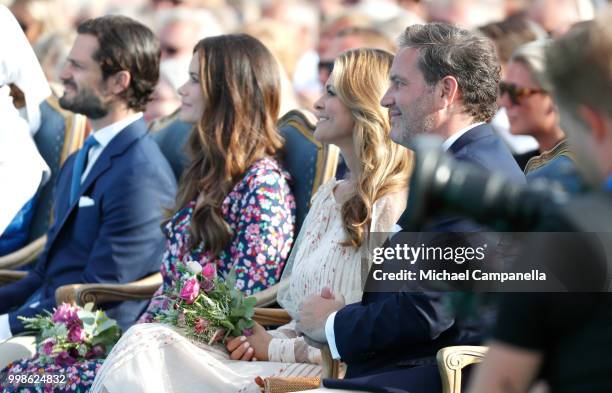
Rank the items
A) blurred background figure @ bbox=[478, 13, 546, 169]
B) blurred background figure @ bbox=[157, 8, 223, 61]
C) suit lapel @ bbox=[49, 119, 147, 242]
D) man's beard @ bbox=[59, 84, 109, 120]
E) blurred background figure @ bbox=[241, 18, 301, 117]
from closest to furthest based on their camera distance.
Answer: suit lapel @ bbox=[49, 119, 147, 242] < man's beard @ bbox=[59, 84, 109, 120] < blurred background figure @ bbox=[478, 13, 546, 169] < blurred background figure @ bbox=[241, 18, 301, 117] < blurred background figure @ bbox=[157, 8, 223, 61]

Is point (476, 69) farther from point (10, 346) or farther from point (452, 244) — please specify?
point (10, 346)

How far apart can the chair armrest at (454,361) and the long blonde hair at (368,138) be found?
2.82ft

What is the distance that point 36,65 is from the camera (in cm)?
614

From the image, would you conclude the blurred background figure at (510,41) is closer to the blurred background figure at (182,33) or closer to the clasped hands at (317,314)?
the blurred background figure at (182,33)

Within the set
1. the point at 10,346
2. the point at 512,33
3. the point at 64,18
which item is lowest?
the point at 10,346

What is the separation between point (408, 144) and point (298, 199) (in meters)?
1.25

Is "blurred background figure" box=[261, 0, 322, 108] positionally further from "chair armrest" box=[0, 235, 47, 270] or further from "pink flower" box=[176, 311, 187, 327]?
"pink flower" box=[176, 311, 187, 327]

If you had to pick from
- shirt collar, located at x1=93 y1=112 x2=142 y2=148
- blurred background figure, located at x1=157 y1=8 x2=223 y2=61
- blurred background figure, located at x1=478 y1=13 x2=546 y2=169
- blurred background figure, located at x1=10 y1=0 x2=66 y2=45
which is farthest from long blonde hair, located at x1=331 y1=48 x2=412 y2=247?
blurred background figure, located at x1=10 y1=0 x2=66 y2=45

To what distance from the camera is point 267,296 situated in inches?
185

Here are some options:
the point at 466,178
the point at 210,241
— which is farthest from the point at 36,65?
the point at 466,178

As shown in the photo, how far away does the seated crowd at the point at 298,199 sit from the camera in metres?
1.88

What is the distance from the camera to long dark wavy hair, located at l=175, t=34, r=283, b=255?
498 cm

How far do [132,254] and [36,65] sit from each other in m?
1.37

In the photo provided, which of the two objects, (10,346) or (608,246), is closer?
(608,246)
